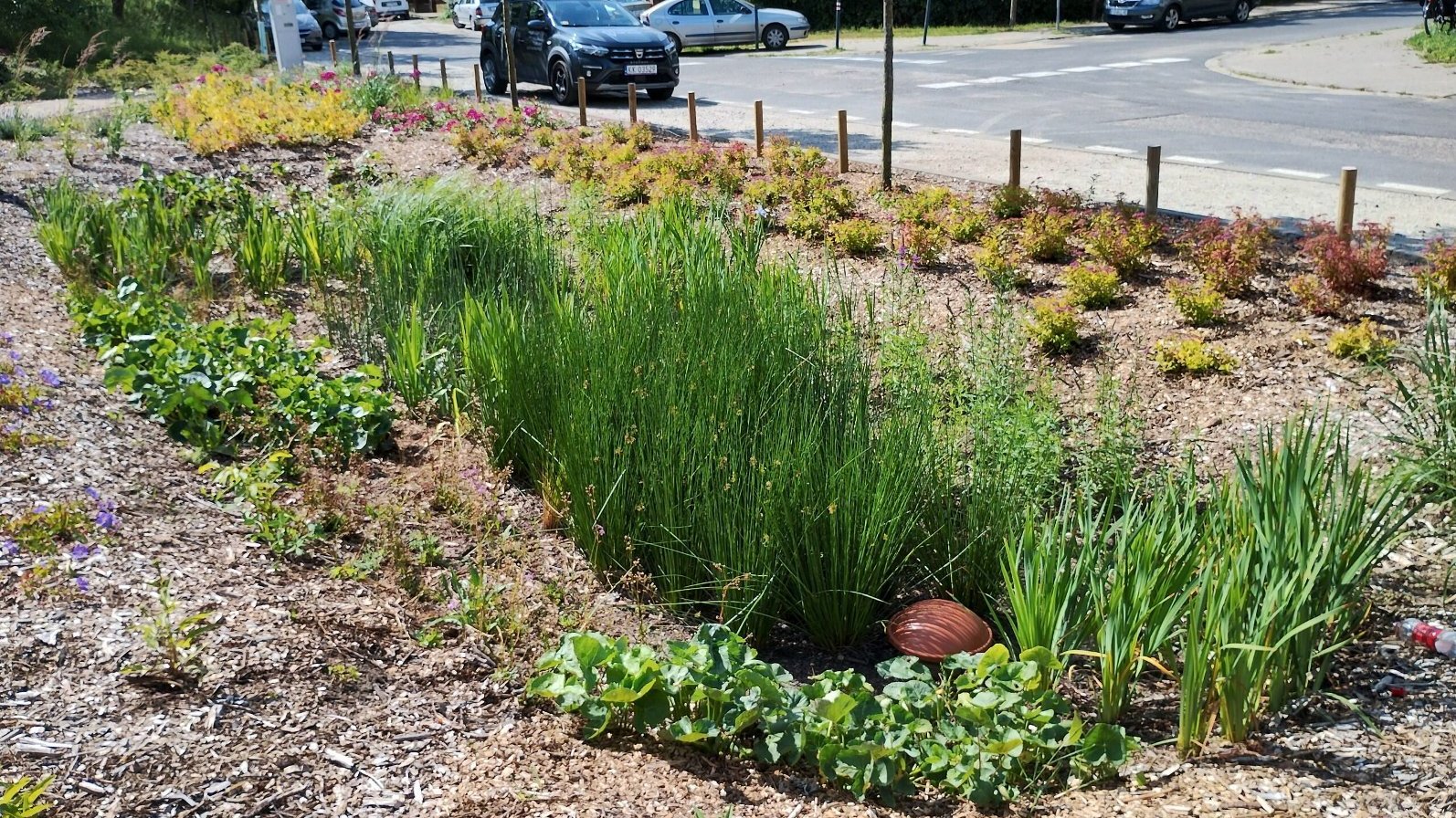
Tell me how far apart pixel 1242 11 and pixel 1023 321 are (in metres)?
28.0

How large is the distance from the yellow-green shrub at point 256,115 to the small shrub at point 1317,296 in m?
9.92

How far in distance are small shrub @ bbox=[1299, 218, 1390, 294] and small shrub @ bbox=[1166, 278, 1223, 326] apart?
1.82 feet

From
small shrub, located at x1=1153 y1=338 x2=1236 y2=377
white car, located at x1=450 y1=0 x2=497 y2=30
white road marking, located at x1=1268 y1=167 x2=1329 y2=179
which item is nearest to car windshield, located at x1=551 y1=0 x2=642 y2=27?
white road marking, located at x1=1268 y1=167 x2=1329 y2=179

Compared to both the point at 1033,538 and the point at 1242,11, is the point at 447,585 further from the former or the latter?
the point at 1242,11

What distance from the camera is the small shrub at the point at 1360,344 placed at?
20.5 feet

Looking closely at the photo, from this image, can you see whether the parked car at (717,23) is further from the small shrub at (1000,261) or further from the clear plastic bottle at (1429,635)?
the clear plastic bottle at (1429,635)

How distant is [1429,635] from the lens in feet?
13.4

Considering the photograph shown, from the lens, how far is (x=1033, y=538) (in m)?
4.27

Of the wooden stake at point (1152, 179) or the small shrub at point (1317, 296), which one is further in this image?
the wooden stake at point (1152, 179)

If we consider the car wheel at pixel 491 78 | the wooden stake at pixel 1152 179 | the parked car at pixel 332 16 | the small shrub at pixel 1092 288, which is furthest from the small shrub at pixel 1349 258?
the parked car at pixel 332 16

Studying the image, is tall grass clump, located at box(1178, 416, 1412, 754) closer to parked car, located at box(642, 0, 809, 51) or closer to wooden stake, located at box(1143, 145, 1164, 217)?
wooden stake, located at box(1143, 145, 1164, 217)

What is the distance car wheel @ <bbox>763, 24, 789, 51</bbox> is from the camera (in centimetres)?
2955

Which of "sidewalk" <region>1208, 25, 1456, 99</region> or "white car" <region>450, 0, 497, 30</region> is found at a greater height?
"white car" <region>450, 0, 497, 30</region>

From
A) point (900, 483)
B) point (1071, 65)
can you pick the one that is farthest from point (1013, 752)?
point (1071, 65)
